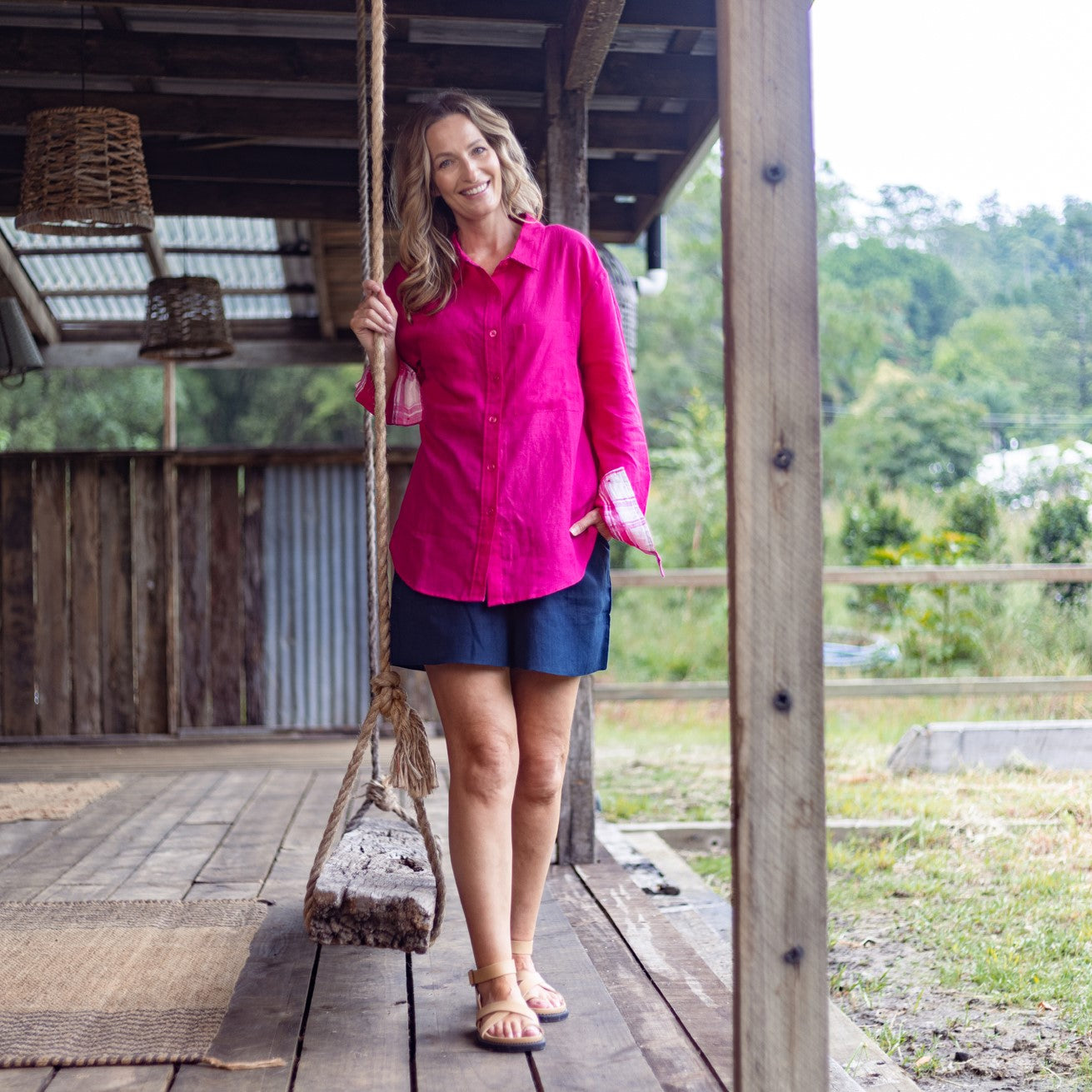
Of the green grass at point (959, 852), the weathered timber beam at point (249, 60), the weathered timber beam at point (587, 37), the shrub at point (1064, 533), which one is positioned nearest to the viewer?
the weathered timber beam at point (587, 37)

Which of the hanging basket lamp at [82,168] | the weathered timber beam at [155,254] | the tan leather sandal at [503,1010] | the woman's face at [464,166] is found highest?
the weathered timber beam at [155,254]

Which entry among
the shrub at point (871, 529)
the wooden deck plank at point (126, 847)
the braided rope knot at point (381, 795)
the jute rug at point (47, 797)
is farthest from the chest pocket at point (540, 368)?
the shrub at point (871, 529)

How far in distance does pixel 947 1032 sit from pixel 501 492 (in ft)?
6.45

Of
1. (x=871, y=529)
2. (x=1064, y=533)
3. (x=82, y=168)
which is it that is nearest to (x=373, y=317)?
(x=82, y=168)

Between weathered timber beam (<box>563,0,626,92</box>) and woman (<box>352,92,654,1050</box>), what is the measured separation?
1035 mm

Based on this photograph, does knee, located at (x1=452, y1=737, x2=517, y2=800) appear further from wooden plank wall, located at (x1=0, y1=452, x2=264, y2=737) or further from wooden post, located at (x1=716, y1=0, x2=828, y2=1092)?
wooden plank wall, located at (x1=0, y1=452, x2=264, y2=737)

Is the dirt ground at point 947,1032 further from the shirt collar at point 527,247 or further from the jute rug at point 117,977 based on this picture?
the shirt collar at point 527,247

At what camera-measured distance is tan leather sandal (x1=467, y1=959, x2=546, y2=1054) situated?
2.05 meters

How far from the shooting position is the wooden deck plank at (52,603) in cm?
612

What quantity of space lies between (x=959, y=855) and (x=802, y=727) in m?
3.11

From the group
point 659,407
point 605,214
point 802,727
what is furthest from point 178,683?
point 659,407

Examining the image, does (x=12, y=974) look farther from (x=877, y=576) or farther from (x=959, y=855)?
(x=877, y=576)

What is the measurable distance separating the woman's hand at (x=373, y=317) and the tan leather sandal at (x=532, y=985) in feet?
3.73

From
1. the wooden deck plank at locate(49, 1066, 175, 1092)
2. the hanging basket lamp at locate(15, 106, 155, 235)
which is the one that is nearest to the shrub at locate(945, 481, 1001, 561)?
the hanging basket lamp at locate(15, 106, 155, 235)
